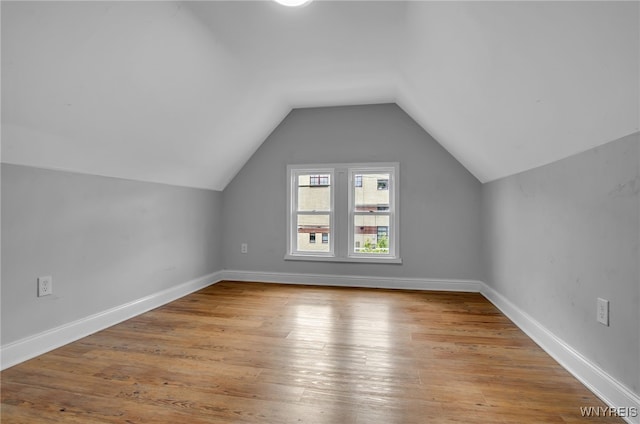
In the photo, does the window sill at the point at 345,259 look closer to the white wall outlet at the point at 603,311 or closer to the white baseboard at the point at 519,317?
the white baseboard at the point at 519,317

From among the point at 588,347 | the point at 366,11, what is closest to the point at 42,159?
the point at 366,11

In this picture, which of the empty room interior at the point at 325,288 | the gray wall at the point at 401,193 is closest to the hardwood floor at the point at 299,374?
the empty room interior at the point at 325,288

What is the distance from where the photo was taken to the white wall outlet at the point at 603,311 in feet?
5.61

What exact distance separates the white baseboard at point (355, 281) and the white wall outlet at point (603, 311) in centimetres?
227

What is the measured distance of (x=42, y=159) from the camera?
7.23ft

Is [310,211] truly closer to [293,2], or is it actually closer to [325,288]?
[325,288]

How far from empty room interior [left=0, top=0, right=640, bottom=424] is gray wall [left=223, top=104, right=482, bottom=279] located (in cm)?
4

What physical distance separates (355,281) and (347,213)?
0.91m

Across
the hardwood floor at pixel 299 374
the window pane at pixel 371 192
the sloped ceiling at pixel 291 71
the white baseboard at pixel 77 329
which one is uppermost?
the sloped ceiling at pixel 291 71

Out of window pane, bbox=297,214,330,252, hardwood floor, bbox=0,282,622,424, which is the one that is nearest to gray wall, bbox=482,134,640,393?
hardwood floor, bbox=0,282,622,424

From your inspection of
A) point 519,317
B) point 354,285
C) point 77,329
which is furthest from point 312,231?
point 77,329

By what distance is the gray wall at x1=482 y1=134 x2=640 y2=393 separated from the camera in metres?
1.56

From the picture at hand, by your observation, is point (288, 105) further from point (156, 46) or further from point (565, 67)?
point (565, 67)

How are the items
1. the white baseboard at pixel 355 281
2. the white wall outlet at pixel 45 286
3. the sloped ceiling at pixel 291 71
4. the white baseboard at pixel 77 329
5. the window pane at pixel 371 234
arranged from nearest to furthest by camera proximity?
the sloped ceiling at pixel 291 71, the white baseboard at pixel 77 329, the white wall outlet at pixel 45 286, the white baseboard at pixel 355 281, the window pane at pixel 371 234
